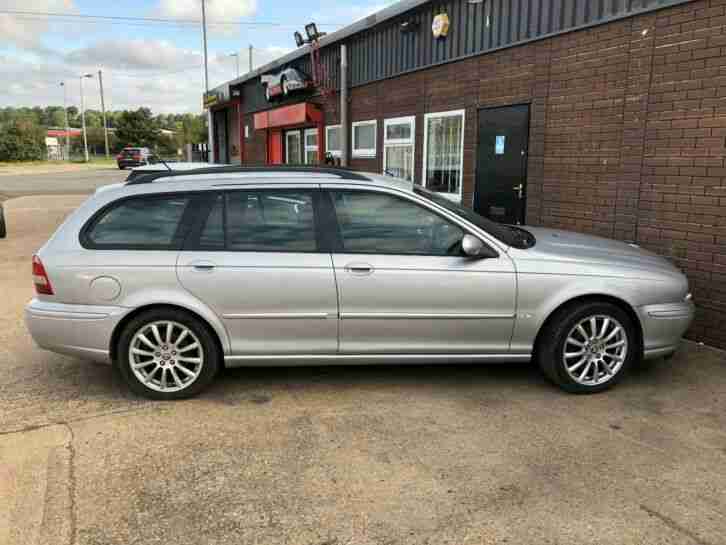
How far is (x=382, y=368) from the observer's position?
17.0 ft

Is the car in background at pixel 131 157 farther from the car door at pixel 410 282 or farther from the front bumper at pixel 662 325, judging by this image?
A: the front bumper at pixel 662 325

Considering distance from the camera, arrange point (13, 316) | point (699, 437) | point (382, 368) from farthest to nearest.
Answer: point (13, 316) < point (382, 368) < point (699, 437)

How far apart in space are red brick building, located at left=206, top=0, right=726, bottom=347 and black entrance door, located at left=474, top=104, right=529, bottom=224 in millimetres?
21

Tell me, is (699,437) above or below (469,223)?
below

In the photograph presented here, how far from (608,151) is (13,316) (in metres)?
6.87

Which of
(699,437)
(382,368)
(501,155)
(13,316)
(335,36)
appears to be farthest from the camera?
(335,36)

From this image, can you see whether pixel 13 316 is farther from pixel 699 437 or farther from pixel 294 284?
pixel 699 437

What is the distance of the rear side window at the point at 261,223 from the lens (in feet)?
14.4

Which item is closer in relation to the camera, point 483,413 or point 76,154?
point 483,413

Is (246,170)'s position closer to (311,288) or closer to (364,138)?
(311,288)

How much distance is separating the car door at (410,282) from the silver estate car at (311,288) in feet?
0.03

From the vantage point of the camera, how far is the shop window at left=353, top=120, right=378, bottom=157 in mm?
12211

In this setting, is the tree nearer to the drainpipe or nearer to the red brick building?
the drainpipe

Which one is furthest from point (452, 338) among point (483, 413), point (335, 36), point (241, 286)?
point (335, 36)
